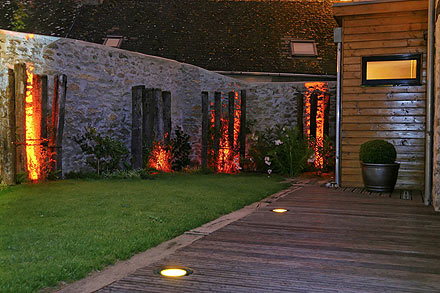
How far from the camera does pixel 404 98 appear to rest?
793 cm

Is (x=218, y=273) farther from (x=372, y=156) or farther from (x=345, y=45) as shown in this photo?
(x=345, y=45)

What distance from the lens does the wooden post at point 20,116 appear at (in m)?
7.09

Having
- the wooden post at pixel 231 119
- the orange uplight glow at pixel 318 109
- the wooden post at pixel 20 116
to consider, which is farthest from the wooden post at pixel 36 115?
the orange uplight glow at pixel 318 109

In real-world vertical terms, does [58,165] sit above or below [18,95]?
below

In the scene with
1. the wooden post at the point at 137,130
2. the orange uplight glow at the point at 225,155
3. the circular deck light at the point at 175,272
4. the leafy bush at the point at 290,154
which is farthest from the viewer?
the orange uplight glow at the point at 225,155

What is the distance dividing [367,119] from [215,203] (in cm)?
386

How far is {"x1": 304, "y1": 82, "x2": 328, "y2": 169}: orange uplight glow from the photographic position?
10852 mm

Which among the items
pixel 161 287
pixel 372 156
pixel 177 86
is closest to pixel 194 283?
pixel 161 287

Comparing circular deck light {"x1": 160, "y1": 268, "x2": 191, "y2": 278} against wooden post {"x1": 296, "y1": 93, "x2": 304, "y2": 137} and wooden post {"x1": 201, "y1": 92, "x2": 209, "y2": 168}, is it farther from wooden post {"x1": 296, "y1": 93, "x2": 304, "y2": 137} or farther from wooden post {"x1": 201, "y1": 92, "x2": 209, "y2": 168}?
wooden post {"x1": 296, "y1": 93, "x2": 304, "y2": 137}

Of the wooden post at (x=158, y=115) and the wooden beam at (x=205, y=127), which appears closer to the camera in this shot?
the wooden post at (x=158, y=115)

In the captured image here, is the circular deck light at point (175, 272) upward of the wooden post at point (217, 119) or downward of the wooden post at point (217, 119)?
downward

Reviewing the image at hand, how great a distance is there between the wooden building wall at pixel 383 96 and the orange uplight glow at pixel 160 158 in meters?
4.00

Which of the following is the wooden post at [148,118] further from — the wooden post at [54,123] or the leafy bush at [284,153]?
→ the leafy bush at [284,153]

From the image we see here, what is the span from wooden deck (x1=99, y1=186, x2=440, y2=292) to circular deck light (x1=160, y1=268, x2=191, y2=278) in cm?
6
